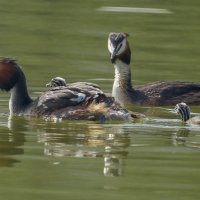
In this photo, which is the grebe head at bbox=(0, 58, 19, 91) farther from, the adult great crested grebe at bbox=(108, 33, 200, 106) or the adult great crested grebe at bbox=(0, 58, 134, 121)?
the adult great crested grebe at bbox=(108, 33, 200, 106)

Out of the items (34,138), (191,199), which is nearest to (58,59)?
(34,138)

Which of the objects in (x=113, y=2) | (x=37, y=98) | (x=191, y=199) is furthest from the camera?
(x=113, y=2)

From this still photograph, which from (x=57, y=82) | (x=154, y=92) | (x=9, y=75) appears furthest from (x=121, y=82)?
(x=9, y=75)

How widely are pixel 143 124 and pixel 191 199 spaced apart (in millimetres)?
4581

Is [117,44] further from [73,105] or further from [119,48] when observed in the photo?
[73,105]

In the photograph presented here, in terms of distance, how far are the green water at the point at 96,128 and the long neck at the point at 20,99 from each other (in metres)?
0.21

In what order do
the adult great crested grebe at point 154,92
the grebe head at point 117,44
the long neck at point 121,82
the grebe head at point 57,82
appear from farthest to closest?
the grebe head at point 117,44, the long neck at point 121,82, the adult great crested grebe at point 154,92, the grebe head at point 57,82

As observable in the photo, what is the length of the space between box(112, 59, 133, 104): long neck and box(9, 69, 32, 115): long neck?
221cm

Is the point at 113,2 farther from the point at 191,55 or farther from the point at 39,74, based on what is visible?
the point at 39,74

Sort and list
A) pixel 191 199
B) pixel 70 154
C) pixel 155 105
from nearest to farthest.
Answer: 1. pixel 191 199
2. pixel 70 154
3. pixel 155 105

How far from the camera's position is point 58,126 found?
1554cm

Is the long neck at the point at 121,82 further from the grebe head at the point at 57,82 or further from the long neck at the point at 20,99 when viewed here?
the long neck at the point at 20,99

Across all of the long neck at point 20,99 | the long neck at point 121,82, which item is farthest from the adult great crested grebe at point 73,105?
the long neck at point 121,82

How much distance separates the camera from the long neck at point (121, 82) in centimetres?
1880
